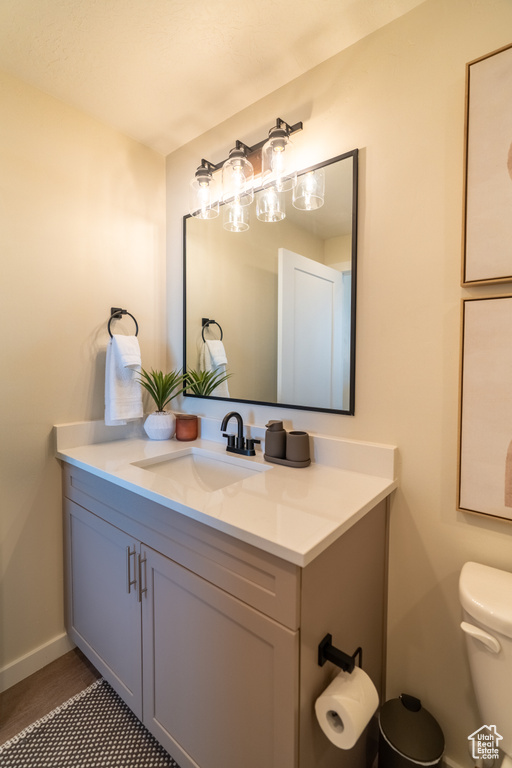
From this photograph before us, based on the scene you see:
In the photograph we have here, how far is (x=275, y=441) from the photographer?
4.45ft

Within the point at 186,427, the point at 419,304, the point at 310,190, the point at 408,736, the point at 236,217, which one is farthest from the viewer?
the point at 186,427

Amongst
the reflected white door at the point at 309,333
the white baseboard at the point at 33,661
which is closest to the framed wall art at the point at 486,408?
the reflected white door at the point at 309,333

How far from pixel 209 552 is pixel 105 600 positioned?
693 millimetres

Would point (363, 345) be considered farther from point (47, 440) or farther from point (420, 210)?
point (47, 440)

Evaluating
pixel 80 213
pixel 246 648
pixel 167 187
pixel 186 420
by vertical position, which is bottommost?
pixel 246 648

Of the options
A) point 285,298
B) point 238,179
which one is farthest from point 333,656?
point 238,179

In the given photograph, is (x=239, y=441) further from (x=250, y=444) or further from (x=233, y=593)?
(x=233, y=593)

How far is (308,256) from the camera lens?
1.38m

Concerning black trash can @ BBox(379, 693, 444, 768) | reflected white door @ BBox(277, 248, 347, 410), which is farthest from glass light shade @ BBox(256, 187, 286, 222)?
black trash can @ BBox(379, 693, 444, 768)

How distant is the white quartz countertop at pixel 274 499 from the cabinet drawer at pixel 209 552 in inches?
1.7

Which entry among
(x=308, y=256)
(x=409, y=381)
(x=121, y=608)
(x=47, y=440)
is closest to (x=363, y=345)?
(x=409, y=381)

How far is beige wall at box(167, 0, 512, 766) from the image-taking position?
1061mm

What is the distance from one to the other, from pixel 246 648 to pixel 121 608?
0.61 m

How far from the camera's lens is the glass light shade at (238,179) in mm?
1426
